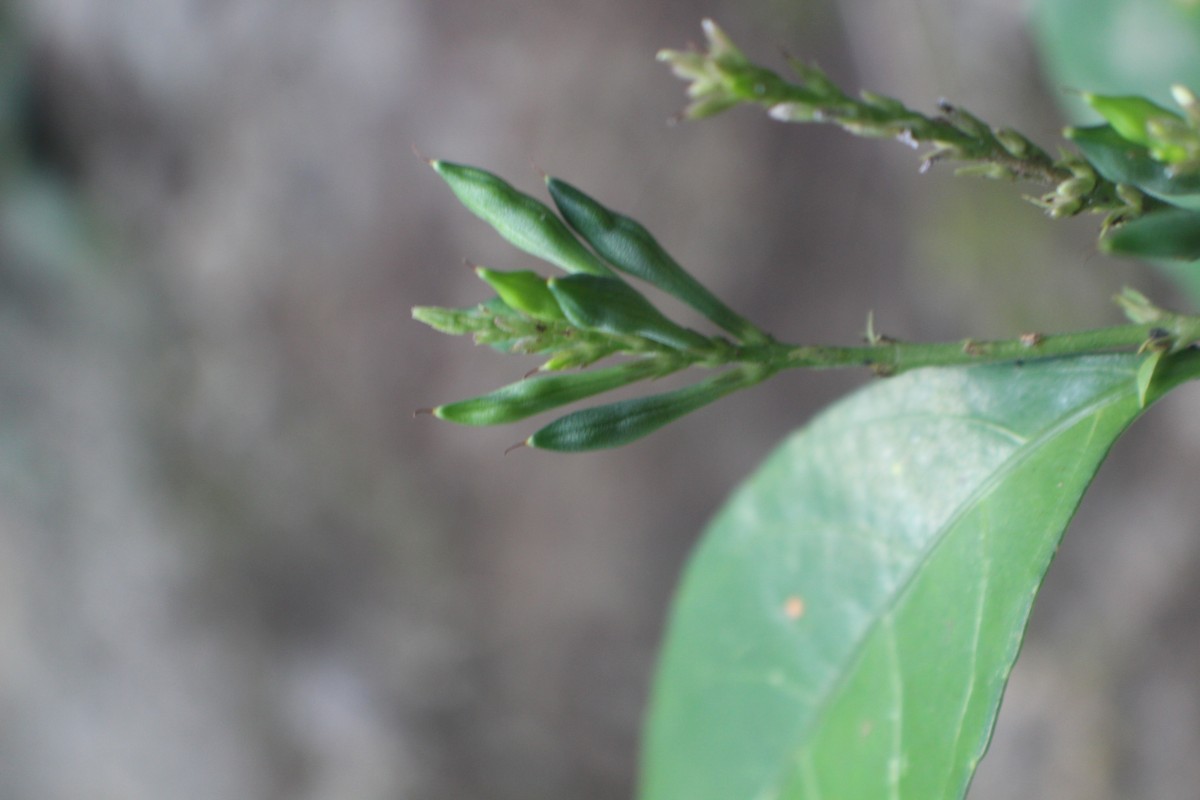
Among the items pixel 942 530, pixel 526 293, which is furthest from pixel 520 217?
pixel 942 530

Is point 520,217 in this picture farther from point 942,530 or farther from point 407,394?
point 407,394

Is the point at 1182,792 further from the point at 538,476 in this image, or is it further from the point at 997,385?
the point at 997,385

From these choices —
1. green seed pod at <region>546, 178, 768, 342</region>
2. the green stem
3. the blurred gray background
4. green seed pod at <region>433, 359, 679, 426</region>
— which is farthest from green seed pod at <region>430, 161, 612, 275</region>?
the blurred gray background

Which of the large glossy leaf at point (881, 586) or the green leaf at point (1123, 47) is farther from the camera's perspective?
the green leaf at point (1123, 47)

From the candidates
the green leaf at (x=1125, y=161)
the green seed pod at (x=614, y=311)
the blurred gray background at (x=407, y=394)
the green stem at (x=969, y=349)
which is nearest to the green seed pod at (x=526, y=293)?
the green seed pod at (x=614, y=311)

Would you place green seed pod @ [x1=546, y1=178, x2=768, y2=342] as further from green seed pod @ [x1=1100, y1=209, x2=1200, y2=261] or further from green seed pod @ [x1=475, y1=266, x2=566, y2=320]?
green seed pod @ [x1=1100, y1=209, x2=1200, y2=261]

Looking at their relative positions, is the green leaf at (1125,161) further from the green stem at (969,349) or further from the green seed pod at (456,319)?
the green seed pod at (456,319)
